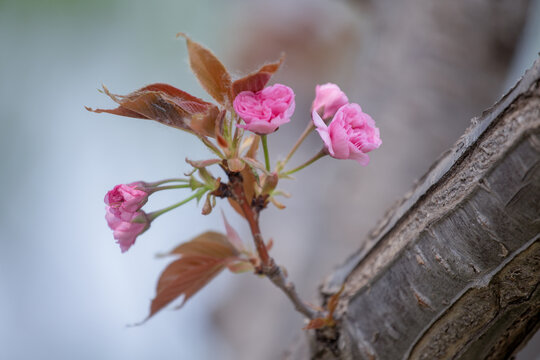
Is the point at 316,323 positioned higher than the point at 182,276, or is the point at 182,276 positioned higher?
the point at 182,276

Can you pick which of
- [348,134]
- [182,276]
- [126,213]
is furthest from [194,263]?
[348,134]

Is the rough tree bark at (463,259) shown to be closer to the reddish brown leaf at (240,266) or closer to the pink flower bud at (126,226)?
the reddish brown leaf at (240,266)

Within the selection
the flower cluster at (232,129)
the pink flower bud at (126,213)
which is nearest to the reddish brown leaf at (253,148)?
the flower cluster at (232,129)

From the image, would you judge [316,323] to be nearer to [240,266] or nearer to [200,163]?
[240,266]

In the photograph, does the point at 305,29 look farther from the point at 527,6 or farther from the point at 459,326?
the point at 459,326

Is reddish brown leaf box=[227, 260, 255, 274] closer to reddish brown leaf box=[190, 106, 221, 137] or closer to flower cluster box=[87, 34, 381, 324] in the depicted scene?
flower cluster box=[87, 34, 381, 324]
